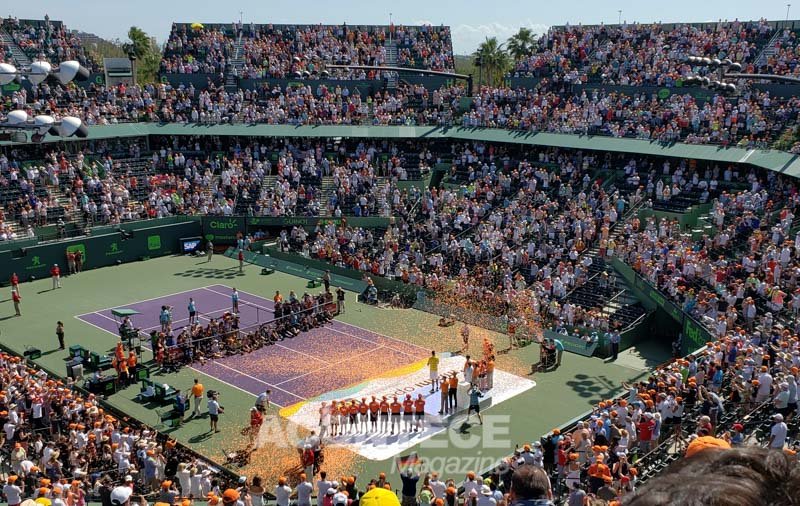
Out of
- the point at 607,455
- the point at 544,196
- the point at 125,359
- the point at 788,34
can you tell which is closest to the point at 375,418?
the point at 607,455

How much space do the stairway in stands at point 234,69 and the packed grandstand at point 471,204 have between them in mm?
162

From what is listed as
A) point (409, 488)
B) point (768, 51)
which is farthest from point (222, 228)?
point (768, 51)

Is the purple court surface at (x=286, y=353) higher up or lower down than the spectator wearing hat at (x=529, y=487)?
lower down

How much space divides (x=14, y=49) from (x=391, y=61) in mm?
25695

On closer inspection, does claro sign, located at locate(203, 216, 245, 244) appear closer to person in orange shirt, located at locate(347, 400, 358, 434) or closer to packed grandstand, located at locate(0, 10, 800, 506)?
packed grandstand, located at locate(0, 10, 800, 506)

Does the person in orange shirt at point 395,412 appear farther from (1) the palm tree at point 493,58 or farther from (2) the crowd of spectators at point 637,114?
(1) the palm tree at point 493,58

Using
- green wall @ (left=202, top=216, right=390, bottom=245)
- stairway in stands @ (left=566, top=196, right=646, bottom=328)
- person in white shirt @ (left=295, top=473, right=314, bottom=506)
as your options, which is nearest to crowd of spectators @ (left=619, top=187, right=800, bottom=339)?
stairway in stands @ (left=566, top=196, right=646, bottom=328)

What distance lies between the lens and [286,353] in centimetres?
2950

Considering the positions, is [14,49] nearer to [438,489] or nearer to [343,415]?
[343,415]

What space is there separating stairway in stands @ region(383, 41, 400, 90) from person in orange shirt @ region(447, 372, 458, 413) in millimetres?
34640

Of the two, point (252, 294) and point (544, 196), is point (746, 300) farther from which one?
point (252, 294)

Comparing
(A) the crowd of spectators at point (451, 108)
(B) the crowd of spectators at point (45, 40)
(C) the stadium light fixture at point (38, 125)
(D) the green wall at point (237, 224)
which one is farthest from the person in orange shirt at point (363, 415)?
(B) the crowd of spectators at point (45, 40)

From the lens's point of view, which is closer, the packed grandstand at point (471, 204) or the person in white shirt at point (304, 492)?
the person in white shirt at point (304, 492)

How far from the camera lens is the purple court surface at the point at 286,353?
87.0 feet
